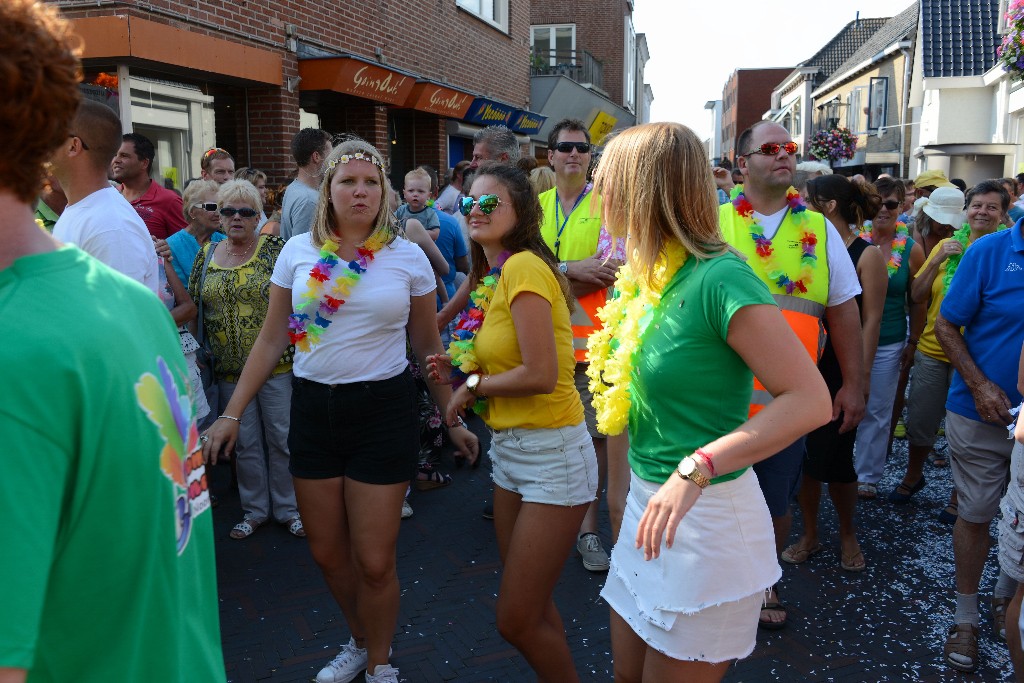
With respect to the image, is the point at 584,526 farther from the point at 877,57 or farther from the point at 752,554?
the point at 877,57

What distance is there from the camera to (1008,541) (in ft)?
9.92

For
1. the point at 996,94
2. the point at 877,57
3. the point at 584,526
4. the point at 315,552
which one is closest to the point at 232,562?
the point at 315,552

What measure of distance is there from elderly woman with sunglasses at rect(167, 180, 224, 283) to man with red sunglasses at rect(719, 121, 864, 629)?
3284 mm

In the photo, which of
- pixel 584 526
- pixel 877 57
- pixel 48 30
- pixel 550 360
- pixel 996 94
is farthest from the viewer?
pixel 877 57

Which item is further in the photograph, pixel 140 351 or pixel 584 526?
pixel 584 526

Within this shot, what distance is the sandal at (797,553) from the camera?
15.1 ft

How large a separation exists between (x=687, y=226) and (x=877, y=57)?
34.9 m

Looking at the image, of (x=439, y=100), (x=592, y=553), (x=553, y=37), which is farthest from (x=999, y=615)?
(x=553, y=37)

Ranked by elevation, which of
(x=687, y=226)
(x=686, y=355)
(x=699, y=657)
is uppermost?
(x=687, y=226)

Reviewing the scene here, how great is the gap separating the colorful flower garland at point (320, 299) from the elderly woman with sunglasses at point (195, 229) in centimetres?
217

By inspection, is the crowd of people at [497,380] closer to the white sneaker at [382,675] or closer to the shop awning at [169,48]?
the white sneaker at [382,675]

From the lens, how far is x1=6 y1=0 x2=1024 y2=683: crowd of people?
44.3 inches

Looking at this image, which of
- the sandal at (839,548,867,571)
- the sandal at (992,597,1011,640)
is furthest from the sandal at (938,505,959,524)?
the sandal at (992,597,1011,640)

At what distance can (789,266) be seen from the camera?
12.1 feet
